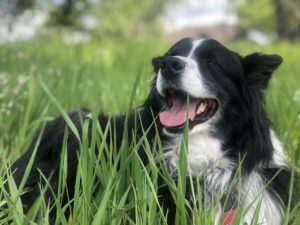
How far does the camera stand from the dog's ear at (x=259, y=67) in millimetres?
2350

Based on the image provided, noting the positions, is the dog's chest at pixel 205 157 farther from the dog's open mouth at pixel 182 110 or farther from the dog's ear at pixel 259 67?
the dog's ear at pixel 259 67

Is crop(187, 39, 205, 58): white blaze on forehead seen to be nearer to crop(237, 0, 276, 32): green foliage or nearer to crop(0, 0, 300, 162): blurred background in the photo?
crop(0, 0, 300, 162): blurred background

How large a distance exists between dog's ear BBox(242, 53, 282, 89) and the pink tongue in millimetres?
298

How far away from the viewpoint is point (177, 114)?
2287 millimetres

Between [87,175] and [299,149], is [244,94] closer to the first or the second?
[299,149]

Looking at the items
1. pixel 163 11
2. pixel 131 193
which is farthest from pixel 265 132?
pixel 163 11

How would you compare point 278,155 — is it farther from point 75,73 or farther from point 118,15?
point 118,15

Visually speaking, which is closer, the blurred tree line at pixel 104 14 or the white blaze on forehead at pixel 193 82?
the white blaze on forehead at pixel 193 82

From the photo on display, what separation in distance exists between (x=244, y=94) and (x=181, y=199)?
0.79 metres

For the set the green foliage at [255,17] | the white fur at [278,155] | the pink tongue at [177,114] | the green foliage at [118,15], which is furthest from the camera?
the green foliage at [255,17]

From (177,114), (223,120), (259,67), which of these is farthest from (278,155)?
(177,114)

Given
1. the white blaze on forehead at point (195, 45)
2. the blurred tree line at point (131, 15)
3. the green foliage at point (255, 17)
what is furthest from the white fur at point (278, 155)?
the green foliage at point (255, 17)

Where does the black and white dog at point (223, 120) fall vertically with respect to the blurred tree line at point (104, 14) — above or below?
above

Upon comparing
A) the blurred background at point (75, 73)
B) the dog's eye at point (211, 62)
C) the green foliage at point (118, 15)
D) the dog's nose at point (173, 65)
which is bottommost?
the green foliage at point (118, 15)
